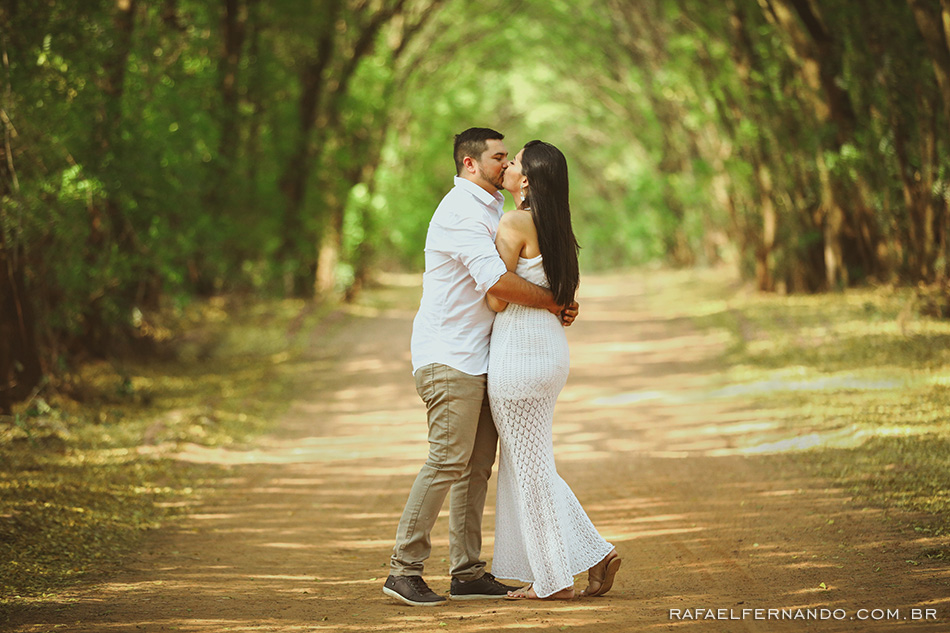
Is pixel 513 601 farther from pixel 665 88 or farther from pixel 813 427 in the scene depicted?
pixel 665 88

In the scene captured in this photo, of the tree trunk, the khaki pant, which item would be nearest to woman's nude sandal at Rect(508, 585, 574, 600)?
the khaki pant

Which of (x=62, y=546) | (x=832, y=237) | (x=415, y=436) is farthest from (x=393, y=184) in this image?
(x=62, y=546)

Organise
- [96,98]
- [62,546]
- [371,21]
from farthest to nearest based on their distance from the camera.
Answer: [371,21] → [96,98] → [62,546]

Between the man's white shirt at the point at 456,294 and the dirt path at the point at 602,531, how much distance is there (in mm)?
1254

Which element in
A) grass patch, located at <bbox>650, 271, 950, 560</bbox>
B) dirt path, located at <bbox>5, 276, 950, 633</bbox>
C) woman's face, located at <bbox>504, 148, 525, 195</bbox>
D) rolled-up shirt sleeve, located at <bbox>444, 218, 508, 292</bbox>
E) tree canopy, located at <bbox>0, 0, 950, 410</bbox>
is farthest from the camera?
tree canopy, located at <bbox>0, 0, 950, 410</bbox>

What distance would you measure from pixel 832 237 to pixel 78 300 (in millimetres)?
12008

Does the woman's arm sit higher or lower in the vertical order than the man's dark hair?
lower

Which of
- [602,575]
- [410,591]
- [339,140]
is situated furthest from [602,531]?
[339,140]

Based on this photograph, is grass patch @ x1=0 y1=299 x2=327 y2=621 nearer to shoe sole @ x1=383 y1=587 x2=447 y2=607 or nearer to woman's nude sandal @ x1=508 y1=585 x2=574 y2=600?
shoe sole @ x1=383 y1=587 x2=447 y2=607

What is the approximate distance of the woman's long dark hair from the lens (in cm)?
480

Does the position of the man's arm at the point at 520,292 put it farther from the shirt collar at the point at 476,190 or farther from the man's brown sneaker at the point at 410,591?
the man's brown sneaker at the point at 410,591

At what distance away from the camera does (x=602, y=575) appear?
4.85 meters

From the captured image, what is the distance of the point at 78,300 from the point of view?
36.9 ft

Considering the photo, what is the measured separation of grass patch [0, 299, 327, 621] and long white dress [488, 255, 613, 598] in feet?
8.56
